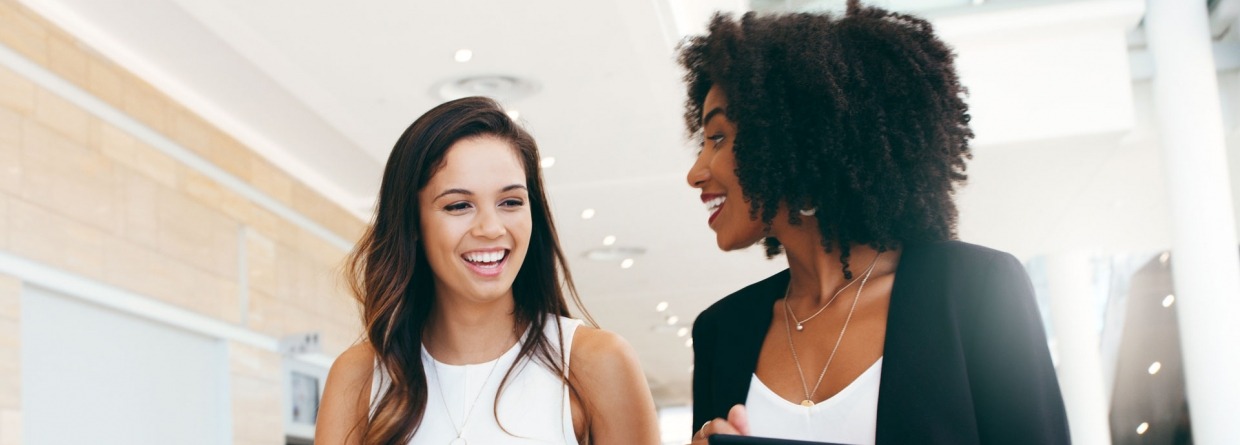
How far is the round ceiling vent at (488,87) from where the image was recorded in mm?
7730

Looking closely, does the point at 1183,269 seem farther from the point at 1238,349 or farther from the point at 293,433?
the point at 293,433

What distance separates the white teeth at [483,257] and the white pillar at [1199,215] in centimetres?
740

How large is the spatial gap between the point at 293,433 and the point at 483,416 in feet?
23.6

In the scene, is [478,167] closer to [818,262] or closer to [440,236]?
[440,236]

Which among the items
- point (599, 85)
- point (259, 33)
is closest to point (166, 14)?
point (259, 33)

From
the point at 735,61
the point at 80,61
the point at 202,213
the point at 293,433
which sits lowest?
the point at 293,433

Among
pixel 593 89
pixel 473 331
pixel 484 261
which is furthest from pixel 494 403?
pixel 593 89

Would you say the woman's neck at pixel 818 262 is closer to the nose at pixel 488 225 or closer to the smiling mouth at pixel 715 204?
the smiling mouth at pixel 715 204

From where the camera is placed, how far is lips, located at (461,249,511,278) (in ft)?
8.05

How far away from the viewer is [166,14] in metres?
6.70

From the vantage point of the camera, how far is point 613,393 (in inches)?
99.8

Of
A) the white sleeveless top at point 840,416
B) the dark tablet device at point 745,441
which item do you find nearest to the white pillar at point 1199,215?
the white sleeveless top at point 840,416

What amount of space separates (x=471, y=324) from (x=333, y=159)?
24.3ft

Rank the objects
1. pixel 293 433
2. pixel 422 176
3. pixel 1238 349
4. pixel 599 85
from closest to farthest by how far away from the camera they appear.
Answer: pixel 422 176 → pixel 599 85 → pixel 1238 349 → pixel 293 433
